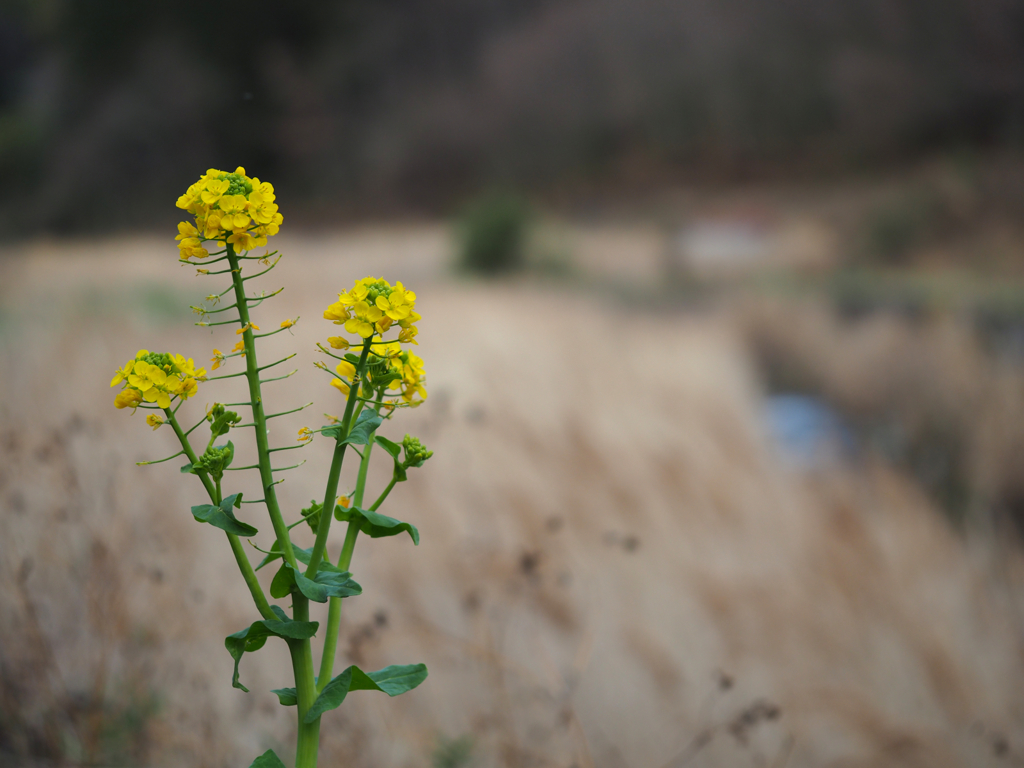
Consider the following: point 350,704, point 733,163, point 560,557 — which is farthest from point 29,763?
point 733,163

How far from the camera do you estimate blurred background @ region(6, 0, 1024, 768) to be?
1.12 metres

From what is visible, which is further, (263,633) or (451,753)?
(451,753)

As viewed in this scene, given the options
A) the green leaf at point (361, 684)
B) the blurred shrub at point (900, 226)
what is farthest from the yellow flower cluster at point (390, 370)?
the blurred shrub at point (900, 226)

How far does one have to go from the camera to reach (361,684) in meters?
0.26

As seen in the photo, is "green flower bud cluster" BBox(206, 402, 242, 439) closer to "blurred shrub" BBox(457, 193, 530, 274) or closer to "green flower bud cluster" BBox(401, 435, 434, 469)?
"green flower bud cluster" BBox(401, 435, 434, 469)

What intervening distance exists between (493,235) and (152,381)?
5.01m

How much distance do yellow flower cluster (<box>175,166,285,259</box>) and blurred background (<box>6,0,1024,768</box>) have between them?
686 millimetres

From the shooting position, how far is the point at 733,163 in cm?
666

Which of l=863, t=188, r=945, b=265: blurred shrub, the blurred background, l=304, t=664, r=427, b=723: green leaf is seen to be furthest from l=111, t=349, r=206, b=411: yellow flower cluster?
l=863, t=188, r=945, b=265: blurred shrub

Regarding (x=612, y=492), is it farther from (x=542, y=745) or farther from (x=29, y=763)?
(x=29, y=763)

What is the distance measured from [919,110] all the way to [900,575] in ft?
18.2

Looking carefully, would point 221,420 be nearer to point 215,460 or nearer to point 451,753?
point 215,460

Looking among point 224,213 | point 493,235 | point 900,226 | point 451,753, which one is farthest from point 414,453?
point 900,226

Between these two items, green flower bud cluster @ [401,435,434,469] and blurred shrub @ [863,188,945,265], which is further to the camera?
blurred shrub @ [863,188,945,265]
